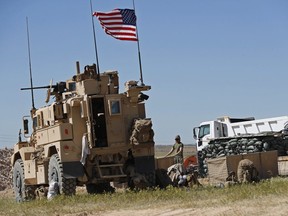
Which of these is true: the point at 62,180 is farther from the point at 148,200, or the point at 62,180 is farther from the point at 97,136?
the point at 148,200

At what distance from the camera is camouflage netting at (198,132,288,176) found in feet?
94.1

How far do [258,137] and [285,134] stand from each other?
111 cm

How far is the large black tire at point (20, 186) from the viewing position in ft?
68.8

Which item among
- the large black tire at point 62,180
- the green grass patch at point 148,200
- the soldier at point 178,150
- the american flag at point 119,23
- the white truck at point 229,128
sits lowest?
the green grass patch at point 148,200

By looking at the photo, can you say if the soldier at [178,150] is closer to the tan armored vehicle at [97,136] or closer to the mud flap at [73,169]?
the tan armored vehicle at [97,136]

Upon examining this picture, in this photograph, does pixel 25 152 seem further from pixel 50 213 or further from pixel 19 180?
pixel 50 213

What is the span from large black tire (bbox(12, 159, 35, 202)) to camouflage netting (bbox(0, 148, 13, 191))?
11.7 m

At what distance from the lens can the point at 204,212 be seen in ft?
39.2

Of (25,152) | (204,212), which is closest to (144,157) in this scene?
(25,152)

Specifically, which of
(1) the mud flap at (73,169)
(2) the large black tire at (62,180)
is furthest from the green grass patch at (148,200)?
(1) the mud flap at (73,169)

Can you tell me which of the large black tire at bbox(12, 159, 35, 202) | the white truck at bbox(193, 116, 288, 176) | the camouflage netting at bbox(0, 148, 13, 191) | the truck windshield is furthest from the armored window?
the camouflage netting at bbox(0, 148, 13, 191)

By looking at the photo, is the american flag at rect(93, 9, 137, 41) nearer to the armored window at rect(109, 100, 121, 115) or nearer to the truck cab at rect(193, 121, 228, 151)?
the armored window at rect(109, 100, 121, 115)

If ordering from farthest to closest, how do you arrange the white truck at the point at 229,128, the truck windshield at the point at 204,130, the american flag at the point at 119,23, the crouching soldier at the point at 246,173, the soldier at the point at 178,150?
the truck windshield at the point at 204,130 → the white truck at the point at 229,128 → the soldier at the point at 178,150 → the american flag at the point at 119,23 → the crouching soldier at the point at 246,173

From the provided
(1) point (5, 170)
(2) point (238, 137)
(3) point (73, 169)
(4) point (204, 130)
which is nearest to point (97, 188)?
(3) point (73, 169)
